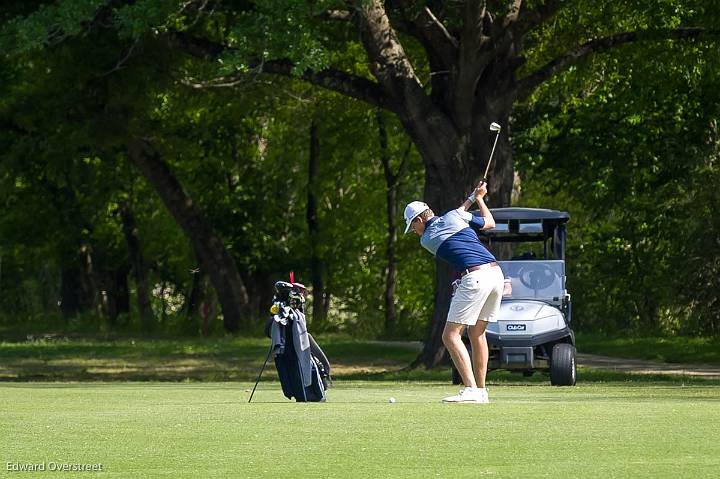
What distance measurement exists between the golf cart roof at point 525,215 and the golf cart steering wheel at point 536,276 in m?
0.91

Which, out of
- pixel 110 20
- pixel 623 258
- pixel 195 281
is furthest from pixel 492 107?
pixel 195 281

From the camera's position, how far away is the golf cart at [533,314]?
20.7 m

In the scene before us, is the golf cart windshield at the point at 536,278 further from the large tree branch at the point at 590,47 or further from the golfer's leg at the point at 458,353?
the golfer's leg at the point at 458,353

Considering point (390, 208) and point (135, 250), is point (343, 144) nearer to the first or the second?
point (390, 208)

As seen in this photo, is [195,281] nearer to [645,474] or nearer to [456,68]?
[456,68]

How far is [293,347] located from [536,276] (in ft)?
22.2

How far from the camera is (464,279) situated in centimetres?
1527

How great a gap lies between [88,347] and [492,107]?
13414 mm

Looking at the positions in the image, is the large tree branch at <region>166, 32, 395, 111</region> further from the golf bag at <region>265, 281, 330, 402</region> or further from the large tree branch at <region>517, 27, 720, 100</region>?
the golf bag at <region>265, 281, 330, 402</region>

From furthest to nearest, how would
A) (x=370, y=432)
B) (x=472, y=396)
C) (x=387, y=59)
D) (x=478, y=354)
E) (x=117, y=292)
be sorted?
(x=117, y=292) < (x=387, y=59) < (x=478, y=354) < (x=472, y=396) < (x=370, y=432)

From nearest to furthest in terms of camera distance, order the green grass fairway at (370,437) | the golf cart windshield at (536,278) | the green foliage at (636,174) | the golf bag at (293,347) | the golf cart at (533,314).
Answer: the green grass fairway at (370,437) → the golf bag at (293,347) → the golf cart at (533,314) → the golf cart windshield at (536,278) → the green foliage at (636,174)

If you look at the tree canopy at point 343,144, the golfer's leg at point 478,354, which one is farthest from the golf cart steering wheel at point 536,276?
the golfer's leg at point 478,354

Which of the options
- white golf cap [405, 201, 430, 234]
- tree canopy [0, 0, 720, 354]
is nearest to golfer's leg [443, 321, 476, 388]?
white golf cap [405, 201, 430, 234]

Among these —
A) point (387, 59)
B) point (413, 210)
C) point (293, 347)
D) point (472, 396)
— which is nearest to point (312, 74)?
point (387, 59)
